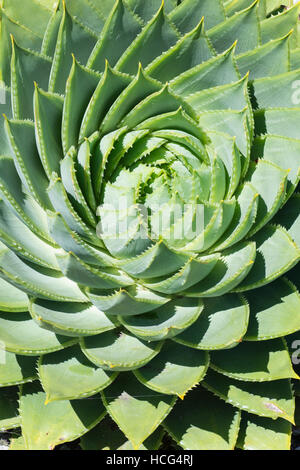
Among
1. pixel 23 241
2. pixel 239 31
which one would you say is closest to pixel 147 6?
pixel 239 31

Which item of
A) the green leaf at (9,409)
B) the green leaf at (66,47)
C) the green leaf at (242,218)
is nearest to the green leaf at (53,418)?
the green leaf at (9,409)

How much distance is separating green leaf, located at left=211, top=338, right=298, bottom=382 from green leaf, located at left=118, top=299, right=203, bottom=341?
8.6 inches

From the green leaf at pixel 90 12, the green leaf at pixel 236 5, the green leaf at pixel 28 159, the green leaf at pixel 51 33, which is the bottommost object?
the green leaf at pixel 28 159

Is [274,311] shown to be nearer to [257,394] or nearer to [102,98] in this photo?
[257,394]

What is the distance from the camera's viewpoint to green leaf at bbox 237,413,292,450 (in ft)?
5.77

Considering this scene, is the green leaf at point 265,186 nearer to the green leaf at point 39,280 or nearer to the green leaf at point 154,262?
the green leaf at point 154,262

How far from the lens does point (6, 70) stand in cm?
170

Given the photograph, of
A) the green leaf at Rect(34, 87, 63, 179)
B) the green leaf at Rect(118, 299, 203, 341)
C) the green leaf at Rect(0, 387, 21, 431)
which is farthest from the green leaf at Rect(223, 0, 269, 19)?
the green leaf at Rect(0, 387, 21, 431)

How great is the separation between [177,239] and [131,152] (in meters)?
0.36

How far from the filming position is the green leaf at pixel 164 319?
1.51m

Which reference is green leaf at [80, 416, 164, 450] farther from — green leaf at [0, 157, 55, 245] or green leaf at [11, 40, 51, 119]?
green leaf at [11, 40, 51, 119]

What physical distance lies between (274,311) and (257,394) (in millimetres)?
300

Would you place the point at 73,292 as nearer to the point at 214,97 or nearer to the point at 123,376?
the point at 123,376

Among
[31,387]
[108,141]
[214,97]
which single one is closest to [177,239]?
[108,141]
